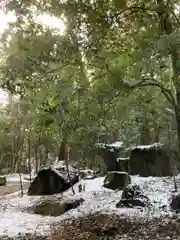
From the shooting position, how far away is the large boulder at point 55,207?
339 inches

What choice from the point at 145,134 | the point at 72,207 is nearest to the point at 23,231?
the point at 72,207

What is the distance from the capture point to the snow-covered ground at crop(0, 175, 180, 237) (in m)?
7.25

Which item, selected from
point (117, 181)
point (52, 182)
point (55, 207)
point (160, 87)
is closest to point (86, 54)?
point (160, 87)

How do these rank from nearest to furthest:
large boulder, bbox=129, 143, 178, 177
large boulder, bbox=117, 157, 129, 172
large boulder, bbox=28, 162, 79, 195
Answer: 1. large boulder, bbox=28, 162, 79, 195
2. large boulder, bbox=129, 143, 178, 177
3. large boulder, bbox=117, 157, 129, 172

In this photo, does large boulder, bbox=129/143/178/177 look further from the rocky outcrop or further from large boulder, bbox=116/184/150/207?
the rocky outcrop

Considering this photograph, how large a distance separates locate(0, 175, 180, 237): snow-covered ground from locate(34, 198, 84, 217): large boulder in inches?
10.4

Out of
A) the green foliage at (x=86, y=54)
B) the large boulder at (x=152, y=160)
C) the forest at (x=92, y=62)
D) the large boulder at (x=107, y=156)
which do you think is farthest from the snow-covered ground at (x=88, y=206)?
the large boulder at (x=107, y=156)

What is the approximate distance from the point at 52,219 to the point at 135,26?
519 centimetres

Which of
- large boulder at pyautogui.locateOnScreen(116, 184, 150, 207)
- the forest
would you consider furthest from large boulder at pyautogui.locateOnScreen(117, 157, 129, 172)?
large boulder at pyautogui.locateOnScreen(116, 184, 150, 207)

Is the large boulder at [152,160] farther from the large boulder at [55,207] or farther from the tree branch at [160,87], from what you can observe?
the tree branch at [160,87]

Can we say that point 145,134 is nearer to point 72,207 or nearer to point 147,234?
point 72,207

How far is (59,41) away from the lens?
5.98m

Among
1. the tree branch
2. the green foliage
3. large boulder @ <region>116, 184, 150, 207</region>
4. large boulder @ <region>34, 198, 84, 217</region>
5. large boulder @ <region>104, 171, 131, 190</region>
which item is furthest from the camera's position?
large boulder @ <region>104, 171, 131, 190</region>

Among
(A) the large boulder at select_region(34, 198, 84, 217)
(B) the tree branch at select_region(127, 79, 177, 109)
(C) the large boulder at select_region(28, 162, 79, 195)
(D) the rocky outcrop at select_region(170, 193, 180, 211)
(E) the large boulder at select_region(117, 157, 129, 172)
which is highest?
(B) the tree branch at select_region(127, 79, 177, 109)
